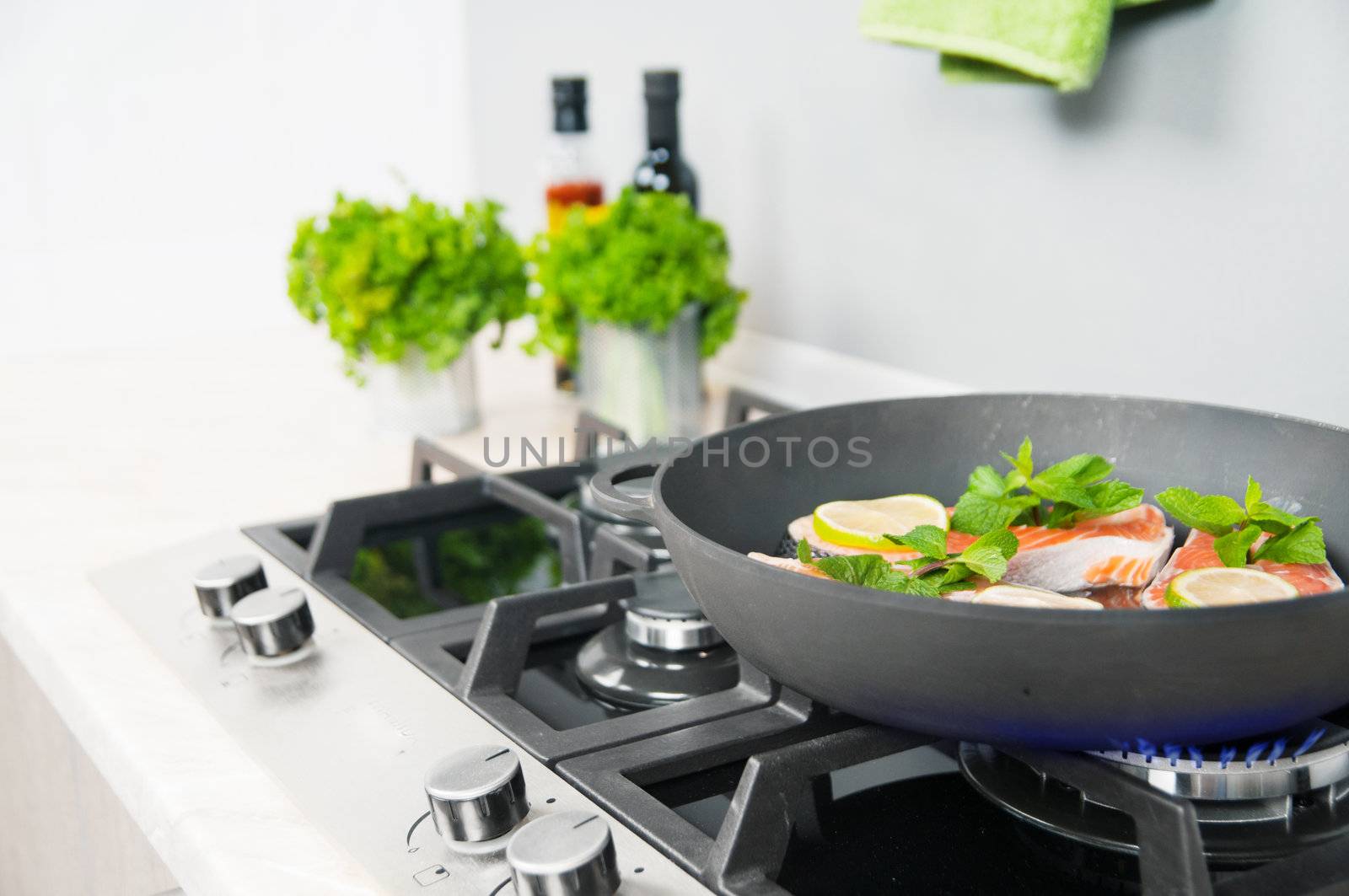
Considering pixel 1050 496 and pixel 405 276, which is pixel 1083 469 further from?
pixel 405 276

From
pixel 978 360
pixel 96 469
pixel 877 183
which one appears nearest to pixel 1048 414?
pixel 978 360

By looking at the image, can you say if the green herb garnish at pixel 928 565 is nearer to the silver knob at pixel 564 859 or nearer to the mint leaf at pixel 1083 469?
the mint leaf at pixel 1083 469

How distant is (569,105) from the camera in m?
1.52

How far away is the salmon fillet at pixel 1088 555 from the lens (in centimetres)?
78

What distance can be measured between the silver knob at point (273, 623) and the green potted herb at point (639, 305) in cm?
57

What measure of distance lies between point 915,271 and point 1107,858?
0.87 meters

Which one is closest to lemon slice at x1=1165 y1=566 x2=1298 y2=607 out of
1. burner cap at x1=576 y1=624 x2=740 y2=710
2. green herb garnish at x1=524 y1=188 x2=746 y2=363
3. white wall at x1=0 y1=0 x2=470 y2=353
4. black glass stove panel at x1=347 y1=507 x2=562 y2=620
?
burner cap at x1=576 y1=624 x2=740 y2=710

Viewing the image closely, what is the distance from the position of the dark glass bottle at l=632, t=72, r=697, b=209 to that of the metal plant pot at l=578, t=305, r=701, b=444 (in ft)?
0.55

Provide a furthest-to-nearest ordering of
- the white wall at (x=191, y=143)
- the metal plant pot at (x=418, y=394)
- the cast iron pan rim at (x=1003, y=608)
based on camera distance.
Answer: the white wall at (x=191, y=143) < the metal plant pot at (x=418, y=394) < the cast iron pan rim at (x=1003, y=608)

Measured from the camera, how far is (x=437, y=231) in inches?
55.3

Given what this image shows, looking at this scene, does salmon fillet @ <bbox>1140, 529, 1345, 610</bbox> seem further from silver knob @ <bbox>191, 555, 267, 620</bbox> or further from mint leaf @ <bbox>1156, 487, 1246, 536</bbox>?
silver knob @ <bbox>191, 555, 267, 620</bbox>

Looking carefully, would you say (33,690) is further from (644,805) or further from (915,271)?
(915,271)

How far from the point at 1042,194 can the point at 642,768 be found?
0.78 meters

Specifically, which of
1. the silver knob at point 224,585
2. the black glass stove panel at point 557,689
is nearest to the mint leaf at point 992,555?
the black glass stove panel at point 557,689
